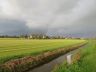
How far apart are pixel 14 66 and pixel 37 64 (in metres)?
7.86

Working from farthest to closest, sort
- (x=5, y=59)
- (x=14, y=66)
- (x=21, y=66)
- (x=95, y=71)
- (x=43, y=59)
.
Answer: (x=43, y=59), (x=5, y=59), (x=21, y=66), (x=14, y=66), (x=95, y=71)

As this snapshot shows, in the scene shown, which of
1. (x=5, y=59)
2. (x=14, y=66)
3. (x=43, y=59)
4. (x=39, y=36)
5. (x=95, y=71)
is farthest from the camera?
(x=39, y=36)

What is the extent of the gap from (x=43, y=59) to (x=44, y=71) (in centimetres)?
920

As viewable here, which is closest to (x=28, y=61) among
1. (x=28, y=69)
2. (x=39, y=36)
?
(x=28, y=69)

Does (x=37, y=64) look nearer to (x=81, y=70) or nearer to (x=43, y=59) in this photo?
(x=43, y=59)

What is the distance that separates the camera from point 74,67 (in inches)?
804

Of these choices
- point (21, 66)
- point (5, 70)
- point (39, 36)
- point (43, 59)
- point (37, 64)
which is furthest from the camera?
point (39, 36)

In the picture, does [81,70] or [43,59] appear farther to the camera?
[43,59]

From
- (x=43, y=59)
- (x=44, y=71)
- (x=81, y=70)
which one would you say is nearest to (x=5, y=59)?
(x=44, y=71)

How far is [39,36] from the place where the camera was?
195125mm

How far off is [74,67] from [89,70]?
1474 mm

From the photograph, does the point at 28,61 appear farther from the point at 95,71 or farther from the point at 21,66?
the point at 95,71

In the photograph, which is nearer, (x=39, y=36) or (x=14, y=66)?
(x=14, y=66)

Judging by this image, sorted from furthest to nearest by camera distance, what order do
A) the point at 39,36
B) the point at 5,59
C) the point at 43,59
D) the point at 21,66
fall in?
the point at 39,36, the point at 43,59, the point at 5,59, the point at 21,66
